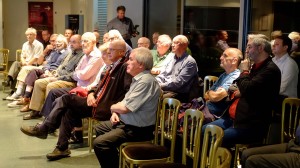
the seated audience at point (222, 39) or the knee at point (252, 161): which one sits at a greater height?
the seated audience at point (222, 39)

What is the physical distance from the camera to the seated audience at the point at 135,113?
3.57 m

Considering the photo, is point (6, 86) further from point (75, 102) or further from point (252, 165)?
point (252, 165)

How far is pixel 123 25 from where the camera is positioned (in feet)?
26.5

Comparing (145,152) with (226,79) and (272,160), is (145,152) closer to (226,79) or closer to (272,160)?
(272,160)

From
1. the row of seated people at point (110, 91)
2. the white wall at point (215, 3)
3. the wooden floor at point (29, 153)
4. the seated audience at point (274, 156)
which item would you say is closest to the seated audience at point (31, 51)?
the wooden floor at point (29, 153)

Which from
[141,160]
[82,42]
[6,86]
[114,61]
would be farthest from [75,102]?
[6,86]

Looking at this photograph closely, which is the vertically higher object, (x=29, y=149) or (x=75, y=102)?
(x=75, y=102)

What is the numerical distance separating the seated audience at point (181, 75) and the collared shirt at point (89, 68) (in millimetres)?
838

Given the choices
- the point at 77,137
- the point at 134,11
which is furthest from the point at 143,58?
the point at 134,11

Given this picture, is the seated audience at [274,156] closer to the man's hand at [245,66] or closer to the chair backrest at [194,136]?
the chair backrest at [194,136]

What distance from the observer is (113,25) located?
26.8 ft

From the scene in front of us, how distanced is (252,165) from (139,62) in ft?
4.32

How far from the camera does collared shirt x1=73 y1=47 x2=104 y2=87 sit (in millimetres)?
5254

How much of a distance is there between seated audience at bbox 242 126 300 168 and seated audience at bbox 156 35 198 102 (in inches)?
73.9
